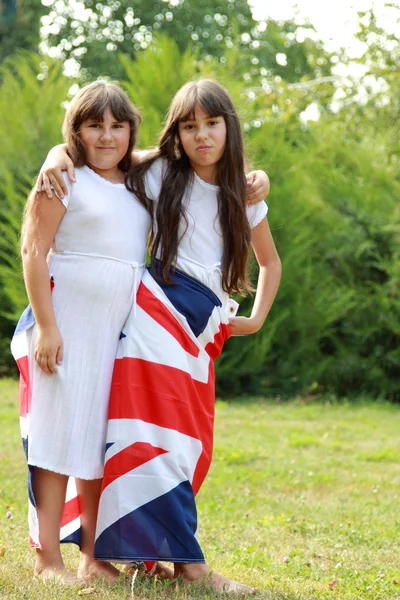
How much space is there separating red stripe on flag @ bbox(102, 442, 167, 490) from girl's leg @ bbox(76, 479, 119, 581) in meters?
0.19

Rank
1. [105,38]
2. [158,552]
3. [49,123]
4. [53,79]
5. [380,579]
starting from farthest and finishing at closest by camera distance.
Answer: [105,38], [53,79], [49,123], [380,579], [158,552]

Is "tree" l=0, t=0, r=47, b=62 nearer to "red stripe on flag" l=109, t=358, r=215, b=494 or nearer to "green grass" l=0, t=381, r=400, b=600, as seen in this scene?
"green grass" l=0, t=381, r=400, b=600

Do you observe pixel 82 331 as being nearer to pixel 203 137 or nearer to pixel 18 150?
pixel 203 137

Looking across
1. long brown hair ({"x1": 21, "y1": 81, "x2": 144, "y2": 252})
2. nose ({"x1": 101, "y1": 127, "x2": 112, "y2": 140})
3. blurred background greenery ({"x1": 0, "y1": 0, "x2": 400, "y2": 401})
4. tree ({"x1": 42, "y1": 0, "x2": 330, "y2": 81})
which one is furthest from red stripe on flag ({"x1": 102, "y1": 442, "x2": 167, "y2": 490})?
tree ({"x1": 42, "y1": 0, "x2": 330, "y2": 81})

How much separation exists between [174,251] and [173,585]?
1231 millimetres

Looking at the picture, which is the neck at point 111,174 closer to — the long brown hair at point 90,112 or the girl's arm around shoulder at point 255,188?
the long brown hair at point 90,112

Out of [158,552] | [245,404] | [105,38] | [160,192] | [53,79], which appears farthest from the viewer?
[105,38]

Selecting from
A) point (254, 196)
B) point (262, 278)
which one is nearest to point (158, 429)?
point (262, 278)

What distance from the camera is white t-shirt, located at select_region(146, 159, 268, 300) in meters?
3.37

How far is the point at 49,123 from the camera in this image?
10.4 metres

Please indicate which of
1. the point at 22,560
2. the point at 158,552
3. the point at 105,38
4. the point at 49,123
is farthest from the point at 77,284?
the point at 105,38

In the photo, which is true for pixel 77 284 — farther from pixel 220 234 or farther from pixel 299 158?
pixel 299 158

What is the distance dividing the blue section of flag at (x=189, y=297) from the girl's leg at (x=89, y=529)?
0.70m

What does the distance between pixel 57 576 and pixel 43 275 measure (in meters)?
1.10
